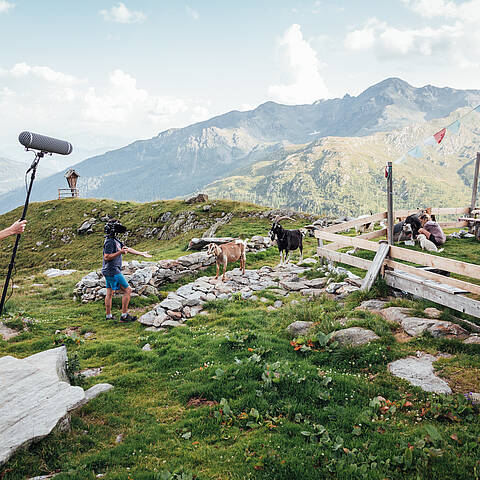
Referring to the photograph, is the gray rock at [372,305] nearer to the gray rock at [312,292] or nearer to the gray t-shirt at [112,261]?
the gray rock at [312,292]

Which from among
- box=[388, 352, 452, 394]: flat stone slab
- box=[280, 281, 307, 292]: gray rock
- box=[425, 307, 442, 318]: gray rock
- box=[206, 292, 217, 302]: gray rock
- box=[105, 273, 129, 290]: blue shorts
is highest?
box=[105, 273, 129, 290]: blue shorts

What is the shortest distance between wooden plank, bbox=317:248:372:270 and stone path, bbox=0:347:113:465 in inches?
369

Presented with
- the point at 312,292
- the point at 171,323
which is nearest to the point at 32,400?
the point at 171,323

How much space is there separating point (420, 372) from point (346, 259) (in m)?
6.83

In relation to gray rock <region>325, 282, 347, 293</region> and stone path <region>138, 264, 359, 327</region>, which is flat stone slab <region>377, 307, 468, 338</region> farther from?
gray rock <region>325, 282, 347, 293</region>

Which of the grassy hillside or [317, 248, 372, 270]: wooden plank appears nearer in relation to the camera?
[317, 248, 372, 270]: wooden plank

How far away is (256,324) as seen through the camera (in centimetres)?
980

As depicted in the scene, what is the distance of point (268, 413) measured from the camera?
5562mm

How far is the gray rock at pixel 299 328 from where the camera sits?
342 inches

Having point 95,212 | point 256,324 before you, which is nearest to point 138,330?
point 256,324

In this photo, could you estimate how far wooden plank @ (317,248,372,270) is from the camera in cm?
1154

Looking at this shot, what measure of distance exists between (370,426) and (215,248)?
1127 centimetres

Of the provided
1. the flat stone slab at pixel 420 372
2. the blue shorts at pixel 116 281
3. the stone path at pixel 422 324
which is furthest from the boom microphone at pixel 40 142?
the stone path at pixel 422 324

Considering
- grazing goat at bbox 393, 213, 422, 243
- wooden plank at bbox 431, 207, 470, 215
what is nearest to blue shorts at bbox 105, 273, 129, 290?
grazing goat at bbox 393, 213, 422, 243
